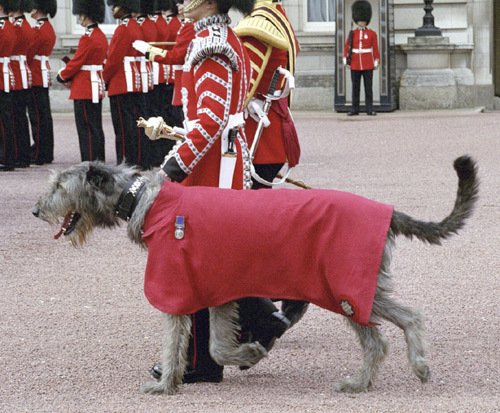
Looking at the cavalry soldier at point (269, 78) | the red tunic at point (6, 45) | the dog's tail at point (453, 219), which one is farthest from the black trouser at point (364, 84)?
the dog's tail at point (453, 219)

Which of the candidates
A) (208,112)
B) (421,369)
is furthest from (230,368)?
(208,112)

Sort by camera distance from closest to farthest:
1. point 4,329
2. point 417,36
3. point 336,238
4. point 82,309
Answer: point 336,238 → point 4,329 → point 82,309 → point 417,36

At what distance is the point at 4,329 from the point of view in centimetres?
658

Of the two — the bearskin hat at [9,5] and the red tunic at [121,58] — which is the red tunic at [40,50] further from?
the red tunic at [121,58]

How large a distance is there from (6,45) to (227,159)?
8703 millimetres

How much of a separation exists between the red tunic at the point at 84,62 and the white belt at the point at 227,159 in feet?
26.9

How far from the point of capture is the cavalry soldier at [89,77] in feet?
45.0

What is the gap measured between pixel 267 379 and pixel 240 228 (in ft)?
2.32

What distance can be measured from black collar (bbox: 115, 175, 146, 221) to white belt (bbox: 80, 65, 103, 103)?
28.1 feet

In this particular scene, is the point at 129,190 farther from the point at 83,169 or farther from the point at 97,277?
the point at 97,277

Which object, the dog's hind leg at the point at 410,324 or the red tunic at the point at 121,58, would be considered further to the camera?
the red tunic at the point at 121,58

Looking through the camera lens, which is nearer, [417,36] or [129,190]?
[129,190]

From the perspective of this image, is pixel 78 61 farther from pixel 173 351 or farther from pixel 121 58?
pixel 173 351

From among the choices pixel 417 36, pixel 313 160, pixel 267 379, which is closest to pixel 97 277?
pixel 267 379
